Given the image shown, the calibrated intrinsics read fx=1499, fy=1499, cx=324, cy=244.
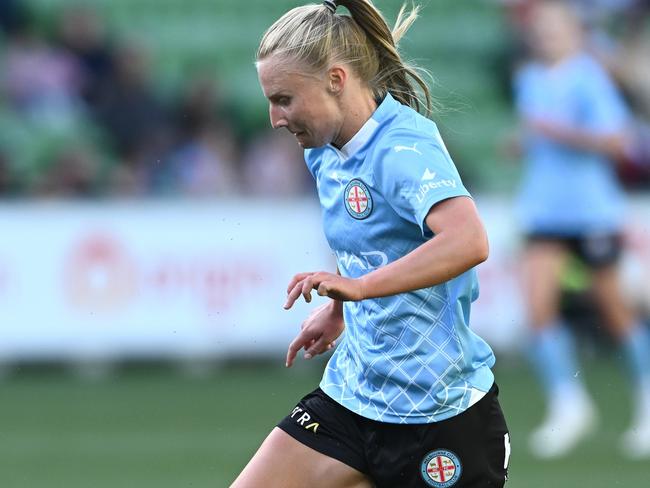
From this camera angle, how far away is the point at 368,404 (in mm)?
4164

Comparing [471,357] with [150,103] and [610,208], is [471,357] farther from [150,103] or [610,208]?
[150,103]

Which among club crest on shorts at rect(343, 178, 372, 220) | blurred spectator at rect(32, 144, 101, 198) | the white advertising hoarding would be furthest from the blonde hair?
blurred spectator at rect(32, 144, 101, 198)

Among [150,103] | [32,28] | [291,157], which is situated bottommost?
[291,157]

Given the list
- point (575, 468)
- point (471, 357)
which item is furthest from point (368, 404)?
point (575, 468)

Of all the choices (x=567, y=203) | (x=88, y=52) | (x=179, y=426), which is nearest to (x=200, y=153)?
(x=88, y=52)

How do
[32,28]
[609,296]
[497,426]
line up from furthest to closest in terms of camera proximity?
[32,28]
[609,296]
[497,426]

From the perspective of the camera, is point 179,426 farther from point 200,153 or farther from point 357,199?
point 357,199

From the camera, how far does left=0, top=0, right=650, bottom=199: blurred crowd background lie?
42.9 ft

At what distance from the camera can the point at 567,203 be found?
9.16 meters

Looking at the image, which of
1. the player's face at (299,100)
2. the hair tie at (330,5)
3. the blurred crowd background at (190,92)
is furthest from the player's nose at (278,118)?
the blurred crowd background at (190,92)

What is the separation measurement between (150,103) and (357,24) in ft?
31.7

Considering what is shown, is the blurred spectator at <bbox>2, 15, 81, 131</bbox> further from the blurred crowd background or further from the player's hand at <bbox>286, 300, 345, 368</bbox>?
the player's hand at <bbox>286, 300, 345, 368</bbox>

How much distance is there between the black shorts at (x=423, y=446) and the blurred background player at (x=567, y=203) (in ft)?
15.5

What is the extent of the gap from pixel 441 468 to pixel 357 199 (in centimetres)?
76
